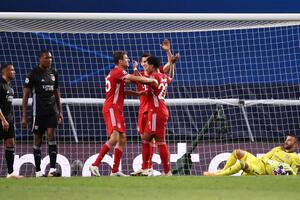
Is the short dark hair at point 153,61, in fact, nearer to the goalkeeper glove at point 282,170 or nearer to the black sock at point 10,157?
the black sock at point 10,157

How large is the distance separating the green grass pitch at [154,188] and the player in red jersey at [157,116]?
54.4 inches

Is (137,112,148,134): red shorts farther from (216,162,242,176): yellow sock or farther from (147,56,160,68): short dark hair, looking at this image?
(216,162,242,176): yellow sock

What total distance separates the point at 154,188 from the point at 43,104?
12.7 ft

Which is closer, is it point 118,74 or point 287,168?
point 118,74

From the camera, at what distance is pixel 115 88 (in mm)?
13648

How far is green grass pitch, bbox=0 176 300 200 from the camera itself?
9.10 m

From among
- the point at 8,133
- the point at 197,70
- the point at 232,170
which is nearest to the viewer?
the point at 8,133

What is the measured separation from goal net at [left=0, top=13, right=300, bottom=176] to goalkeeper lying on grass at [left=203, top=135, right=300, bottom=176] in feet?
3.75

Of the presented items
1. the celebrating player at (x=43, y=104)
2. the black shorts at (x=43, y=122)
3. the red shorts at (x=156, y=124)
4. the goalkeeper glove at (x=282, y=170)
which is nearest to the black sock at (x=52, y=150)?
the celebrating player at (x=43, y=104)

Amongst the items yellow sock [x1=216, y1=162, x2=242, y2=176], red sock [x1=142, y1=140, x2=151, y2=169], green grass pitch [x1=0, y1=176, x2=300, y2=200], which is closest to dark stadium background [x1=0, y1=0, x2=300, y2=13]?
yellow sock [x1=216, y1=162, x2=242, y2=176]

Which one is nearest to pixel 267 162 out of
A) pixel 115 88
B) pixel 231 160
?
pixel 231 160

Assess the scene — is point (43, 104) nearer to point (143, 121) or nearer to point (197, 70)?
point (143, 121)

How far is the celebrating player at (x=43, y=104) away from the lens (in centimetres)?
1354

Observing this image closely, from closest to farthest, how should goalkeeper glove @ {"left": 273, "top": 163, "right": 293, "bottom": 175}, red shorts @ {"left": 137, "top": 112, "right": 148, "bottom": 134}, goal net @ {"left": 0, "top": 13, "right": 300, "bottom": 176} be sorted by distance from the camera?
red shorts @ {"left": 137, "top": 112, "right": 148, "bottom": 134}, goalkeeper glove @ {"left": 273, "top": 163, "right": 293, "bottom": 175}, goal net @ {"left": 0, "top": 13, "right": 300, "bottom": 176}
